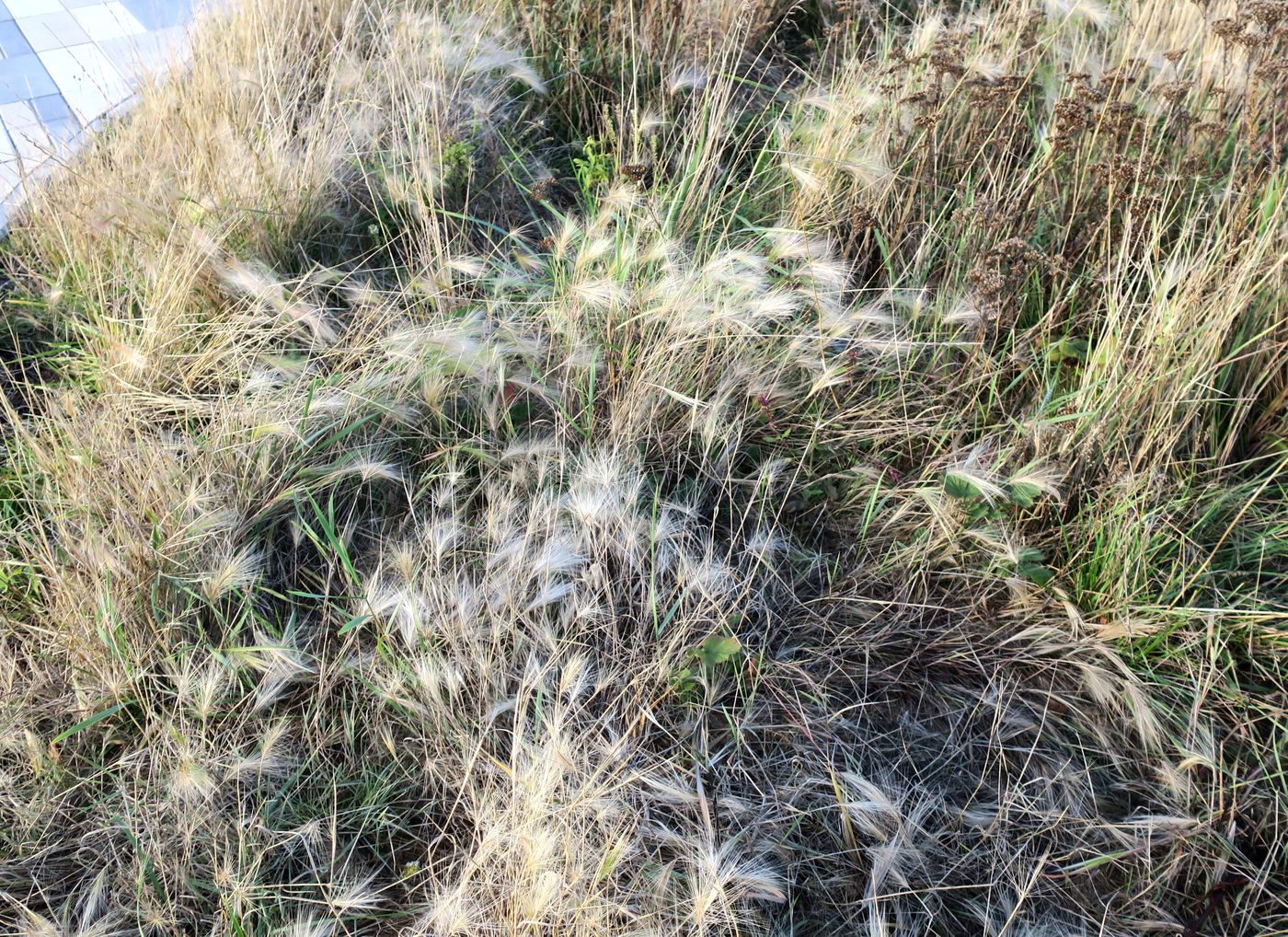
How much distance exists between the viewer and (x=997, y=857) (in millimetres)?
1836

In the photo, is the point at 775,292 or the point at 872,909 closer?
the point at 872,909

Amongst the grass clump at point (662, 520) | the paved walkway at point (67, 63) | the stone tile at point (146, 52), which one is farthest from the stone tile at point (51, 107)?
the grass clump at point (662, 520)

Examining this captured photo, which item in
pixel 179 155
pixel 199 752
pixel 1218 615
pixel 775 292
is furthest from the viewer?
pixel 179 155

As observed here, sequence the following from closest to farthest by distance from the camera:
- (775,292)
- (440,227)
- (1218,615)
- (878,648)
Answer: (1218,615) → (878,648) → (775,292) → (440,227)

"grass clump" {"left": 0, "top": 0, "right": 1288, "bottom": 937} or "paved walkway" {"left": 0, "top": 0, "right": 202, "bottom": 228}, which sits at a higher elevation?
"paved walkway" {"left": 0, "top": 0, "right": 202, "bottom": 228}

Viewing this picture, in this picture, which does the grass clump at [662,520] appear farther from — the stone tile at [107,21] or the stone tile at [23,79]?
the stone tile at [107,21]

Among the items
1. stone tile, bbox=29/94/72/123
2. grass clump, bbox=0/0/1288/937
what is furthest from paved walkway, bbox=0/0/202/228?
grass clump, bbox=0/0/1288/937

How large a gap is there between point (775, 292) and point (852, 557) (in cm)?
61

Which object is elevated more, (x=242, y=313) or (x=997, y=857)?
(x=242, y=313)

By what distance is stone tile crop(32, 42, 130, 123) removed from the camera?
3.32 m

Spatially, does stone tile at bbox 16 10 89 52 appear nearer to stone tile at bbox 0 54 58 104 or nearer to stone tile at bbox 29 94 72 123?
stone tile at bbox 0 54 58 104

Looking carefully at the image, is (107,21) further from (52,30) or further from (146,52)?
(146,52)

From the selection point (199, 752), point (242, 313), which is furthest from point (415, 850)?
point (242, 313)

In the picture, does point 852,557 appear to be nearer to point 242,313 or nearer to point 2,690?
point 242,313
